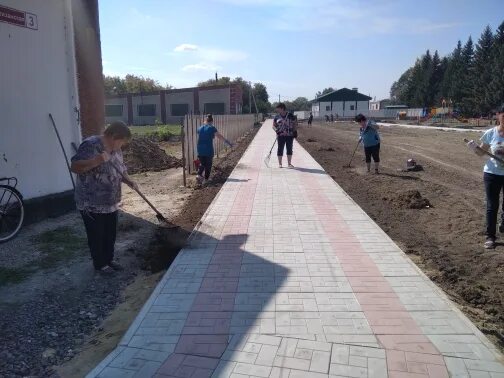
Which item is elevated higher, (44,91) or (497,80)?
(497,80)

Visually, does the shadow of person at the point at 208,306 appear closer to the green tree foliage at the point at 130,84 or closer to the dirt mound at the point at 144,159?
the dirt mound at the point at 144,159

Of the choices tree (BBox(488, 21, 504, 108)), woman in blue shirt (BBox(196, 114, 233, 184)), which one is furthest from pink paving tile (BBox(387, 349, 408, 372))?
tree (BBox(488, 21, 504, 108))

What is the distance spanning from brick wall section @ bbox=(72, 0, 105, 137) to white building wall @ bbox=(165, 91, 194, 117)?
163ft

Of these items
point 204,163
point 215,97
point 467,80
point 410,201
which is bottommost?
point 410,201

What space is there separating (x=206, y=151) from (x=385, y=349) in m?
8.61

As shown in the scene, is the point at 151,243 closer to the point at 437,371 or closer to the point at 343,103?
the point at 437,371

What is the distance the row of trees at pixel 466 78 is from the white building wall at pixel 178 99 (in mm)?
38856

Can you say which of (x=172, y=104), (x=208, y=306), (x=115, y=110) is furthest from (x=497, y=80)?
(x=208, y=306)

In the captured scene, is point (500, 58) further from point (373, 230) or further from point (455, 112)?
point (373, 230)

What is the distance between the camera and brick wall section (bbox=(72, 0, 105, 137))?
8641mm

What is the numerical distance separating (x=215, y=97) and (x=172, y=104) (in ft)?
20.2

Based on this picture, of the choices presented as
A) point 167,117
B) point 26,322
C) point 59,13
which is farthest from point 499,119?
point 167,117

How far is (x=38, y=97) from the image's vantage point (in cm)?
757

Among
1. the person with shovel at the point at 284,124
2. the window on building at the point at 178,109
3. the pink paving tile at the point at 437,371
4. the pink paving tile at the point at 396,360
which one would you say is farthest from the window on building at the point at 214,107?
the pink paving tile at the point at 437,371
